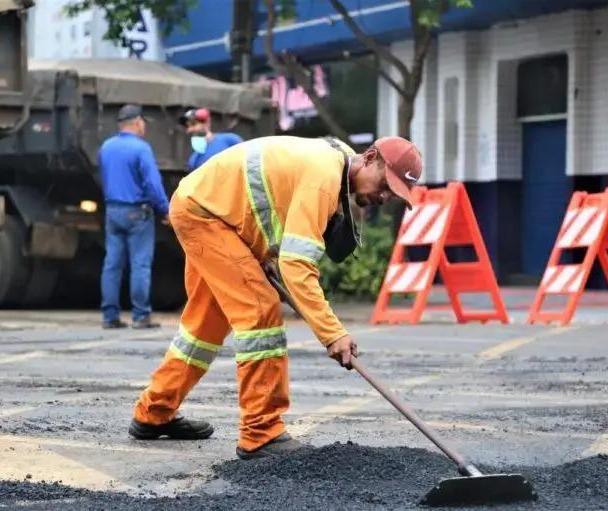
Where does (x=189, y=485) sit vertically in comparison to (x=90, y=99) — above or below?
below

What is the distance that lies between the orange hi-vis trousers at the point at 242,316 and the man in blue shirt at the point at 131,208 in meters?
6.75

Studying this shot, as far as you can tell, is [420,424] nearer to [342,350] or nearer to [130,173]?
[342,350]

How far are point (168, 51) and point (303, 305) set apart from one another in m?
21.5

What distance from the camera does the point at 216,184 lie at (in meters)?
6.83

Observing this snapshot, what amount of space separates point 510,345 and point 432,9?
666 cm

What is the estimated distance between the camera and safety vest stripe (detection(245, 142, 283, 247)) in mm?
6648

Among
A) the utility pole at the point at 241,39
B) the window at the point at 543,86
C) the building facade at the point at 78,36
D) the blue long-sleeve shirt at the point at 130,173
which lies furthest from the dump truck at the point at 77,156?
the building facade at the point at 78,36

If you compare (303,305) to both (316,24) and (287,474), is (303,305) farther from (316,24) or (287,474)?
(316,24)

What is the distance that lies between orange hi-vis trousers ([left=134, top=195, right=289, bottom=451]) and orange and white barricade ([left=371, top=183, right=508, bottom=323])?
7.66m

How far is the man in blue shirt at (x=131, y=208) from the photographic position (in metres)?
13.9

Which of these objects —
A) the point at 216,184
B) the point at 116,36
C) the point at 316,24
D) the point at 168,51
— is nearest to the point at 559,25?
the point at 316,24

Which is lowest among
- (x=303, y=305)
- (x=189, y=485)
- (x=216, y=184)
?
(x=189, y=485)

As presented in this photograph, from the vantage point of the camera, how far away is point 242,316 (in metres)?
6.70

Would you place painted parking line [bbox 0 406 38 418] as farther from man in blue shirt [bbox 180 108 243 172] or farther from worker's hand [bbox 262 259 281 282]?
man in blue shirt [bbox 180 108 243 172]
